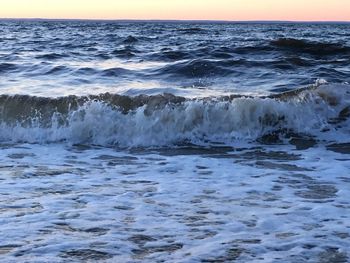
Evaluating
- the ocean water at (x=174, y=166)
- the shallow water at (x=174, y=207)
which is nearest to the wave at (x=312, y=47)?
the ocean water at (x=174, y=166)

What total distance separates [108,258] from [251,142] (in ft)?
16.2

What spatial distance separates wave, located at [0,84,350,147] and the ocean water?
2 cm

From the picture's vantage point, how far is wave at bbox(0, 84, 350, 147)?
8805 mm

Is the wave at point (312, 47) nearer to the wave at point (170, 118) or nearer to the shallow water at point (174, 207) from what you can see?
the wave at point (170, 118)

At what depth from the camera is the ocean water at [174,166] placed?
4.20 metres

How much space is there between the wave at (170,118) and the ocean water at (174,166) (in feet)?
0.07

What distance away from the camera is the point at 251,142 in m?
8.58

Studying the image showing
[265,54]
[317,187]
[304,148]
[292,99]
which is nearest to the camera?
[317,187]

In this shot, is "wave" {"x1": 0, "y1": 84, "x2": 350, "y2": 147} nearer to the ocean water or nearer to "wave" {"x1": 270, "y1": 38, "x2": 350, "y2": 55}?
the ocean water

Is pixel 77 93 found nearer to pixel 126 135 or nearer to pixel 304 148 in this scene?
pixel 126 135

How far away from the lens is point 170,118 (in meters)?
9.23

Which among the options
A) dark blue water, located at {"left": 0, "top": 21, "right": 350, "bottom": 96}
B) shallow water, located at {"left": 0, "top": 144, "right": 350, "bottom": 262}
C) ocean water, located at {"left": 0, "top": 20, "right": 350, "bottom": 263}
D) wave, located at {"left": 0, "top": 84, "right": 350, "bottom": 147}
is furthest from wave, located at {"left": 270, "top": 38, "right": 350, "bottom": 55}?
shallow water, located at {"left": 0, "top": 144, "right": 350, "bottom": 262}

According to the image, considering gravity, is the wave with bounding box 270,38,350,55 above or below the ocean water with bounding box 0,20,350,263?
above

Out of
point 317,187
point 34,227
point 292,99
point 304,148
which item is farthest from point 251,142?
point 34,227
